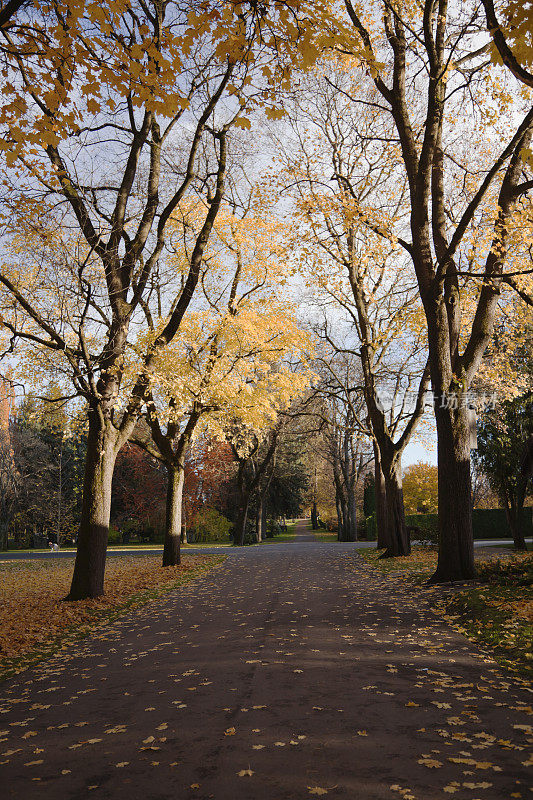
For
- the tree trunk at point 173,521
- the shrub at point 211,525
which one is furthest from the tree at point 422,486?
the tree trunk at point 173,521

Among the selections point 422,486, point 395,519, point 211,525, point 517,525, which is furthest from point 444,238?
point 211,525

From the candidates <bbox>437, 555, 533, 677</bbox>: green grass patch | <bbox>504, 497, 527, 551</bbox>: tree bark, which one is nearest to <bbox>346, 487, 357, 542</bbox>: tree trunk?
<bbox>504, 497, 527, 551</bbox>: tree bark

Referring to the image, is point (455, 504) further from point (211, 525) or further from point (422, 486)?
point (211, 525)

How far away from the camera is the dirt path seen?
3092mm

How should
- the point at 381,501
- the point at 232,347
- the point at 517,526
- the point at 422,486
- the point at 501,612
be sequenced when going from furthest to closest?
the point at 422,486 → the point at 517,526 → the point at 381,501 → the point at 232,347 → the point at 501,612

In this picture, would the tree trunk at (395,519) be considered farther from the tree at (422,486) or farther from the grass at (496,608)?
the tree at (422,486)

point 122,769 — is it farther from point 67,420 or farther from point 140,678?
point 67,420

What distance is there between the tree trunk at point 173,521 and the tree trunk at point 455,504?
10.00 metres

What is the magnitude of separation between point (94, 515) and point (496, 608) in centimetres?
736

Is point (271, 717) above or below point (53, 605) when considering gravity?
above

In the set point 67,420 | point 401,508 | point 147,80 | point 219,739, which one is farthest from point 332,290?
point 219,739

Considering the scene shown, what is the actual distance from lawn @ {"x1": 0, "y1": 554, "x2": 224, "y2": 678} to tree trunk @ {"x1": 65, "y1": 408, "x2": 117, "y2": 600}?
14.6 inches

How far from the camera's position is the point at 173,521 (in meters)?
18.4

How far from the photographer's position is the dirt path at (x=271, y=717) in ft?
10.1
